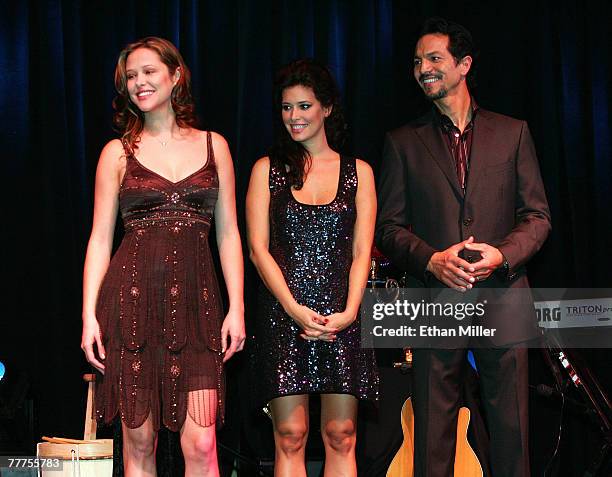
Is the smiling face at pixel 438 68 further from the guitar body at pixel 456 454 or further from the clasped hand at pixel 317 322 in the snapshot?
the guitar body at pixel 456 454

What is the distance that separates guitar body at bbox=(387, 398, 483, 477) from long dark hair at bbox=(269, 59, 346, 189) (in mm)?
1124

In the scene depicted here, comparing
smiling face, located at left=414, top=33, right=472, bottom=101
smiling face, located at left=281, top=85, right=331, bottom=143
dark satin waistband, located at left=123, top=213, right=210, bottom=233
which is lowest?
dark satin waistband, located at left=123, top=213, right=210, bottom=233

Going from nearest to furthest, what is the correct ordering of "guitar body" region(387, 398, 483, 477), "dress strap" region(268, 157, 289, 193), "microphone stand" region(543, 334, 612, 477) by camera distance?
"dress strap" region(268, 157, 289, 193)
"guitar body" region(387, 398, 483, 477)
"microphone stand" region(543, 334, 612, 477)

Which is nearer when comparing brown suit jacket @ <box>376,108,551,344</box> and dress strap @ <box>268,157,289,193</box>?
brown suit jacket @ <box>376,108,551,344</box>

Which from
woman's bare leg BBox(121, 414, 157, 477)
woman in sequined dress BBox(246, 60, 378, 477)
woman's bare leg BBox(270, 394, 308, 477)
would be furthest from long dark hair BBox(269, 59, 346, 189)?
woman's bare leg BBox(121, 414, 157, 477)

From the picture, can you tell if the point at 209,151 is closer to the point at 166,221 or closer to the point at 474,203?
the point at 166,221

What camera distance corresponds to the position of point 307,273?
355cm

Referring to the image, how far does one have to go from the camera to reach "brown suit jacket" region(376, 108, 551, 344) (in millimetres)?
3479

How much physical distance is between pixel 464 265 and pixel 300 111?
0.84 meters

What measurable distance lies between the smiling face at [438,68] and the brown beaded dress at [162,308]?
0.91 metres

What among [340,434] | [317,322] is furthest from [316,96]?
[340,434]

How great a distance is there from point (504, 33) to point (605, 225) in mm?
1038

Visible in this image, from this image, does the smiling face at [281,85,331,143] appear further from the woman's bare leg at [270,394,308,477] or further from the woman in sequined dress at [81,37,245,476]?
the woman's bare leg at [270,394,308,477]

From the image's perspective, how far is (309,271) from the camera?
3.56 meters
